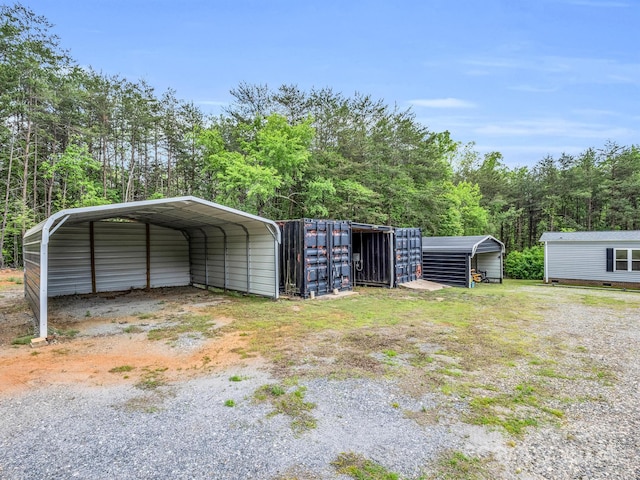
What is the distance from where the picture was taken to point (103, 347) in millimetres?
5344

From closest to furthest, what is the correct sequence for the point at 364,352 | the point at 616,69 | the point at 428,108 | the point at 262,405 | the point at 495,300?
1. the point at 262,405
2. the point at 364,352
3. the point at 495,300
4. the point at 616,69
5. the point at 428,108

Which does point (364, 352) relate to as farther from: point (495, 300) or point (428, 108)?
point (428, 108)

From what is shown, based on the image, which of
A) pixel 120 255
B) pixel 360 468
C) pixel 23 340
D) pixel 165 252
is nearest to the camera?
pixel 360 468

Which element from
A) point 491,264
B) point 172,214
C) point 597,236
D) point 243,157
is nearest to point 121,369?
point 172,214

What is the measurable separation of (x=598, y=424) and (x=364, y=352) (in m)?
2.77

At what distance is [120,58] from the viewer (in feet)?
59.9

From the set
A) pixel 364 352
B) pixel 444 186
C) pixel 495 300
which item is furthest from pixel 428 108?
pixel 364 352

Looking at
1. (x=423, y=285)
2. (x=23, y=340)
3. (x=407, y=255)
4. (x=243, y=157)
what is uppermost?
(x=243, y=157)

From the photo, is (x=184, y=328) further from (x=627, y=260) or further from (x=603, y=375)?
(x=627, y=260)

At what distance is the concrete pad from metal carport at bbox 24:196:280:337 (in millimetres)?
5662

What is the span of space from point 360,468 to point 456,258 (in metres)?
12.3

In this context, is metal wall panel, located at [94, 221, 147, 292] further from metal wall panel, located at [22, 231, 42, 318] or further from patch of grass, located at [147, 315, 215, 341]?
patch of grass, located at [147, 315, 215, 341]

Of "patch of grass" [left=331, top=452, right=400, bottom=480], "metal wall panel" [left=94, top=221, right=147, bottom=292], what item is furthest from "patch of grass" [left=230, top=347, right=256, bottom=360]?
"metal wall panel" [left=94, top=221, right=147, bottom=292]

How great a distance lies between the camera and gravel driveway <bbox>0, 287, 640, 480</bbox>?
2.36 meters
